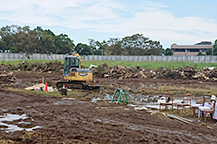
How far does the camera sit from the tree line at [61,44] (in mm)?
69375

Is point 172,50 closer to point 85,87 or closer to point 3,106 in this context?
point 85,87

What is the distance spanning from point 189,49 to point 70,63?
76100mm

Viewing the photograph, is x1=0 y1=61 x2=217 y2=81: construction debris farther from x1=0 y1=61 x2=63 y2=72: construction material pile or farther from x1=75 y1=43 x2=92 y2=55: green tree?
x1=75 y1=43 x2=92 y2=55: green tree

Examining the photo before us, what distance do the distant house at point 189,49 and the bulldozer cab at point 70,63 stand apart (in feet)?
246

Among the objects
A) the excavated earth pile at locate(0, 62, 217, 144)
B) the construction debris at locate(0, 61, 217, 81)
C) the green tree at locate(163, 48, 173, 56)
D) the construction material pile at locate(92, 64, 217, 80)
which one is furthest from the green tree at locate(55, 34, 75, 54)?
the excavated earth pile at locate(0, 62, 217, 144)

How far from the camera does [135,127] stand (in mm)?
8758

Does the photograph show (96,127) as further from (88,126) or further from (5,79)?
(5,79)

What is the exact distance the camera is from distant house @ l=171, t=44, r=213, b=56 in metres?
89.1

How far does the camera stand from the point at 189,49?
90.1 meters

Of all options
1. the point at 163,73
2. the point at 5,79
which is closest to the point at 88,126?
the point at 5,79

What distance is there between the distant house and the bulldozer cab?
2950 inches

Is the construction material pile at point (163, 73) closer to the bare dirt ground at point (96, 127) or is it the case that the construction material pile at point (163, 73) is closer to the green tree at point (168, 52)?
the bare dirt ground at point (96, 127)

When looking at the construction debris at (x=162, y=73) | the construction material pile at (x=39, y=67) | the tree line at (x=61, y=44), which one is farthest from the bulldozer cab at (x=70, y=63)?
the tree line at (x=61, y=44)

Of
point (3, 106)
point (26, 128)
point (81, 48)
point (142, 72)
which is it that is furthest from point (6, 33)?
point (26, 128)
